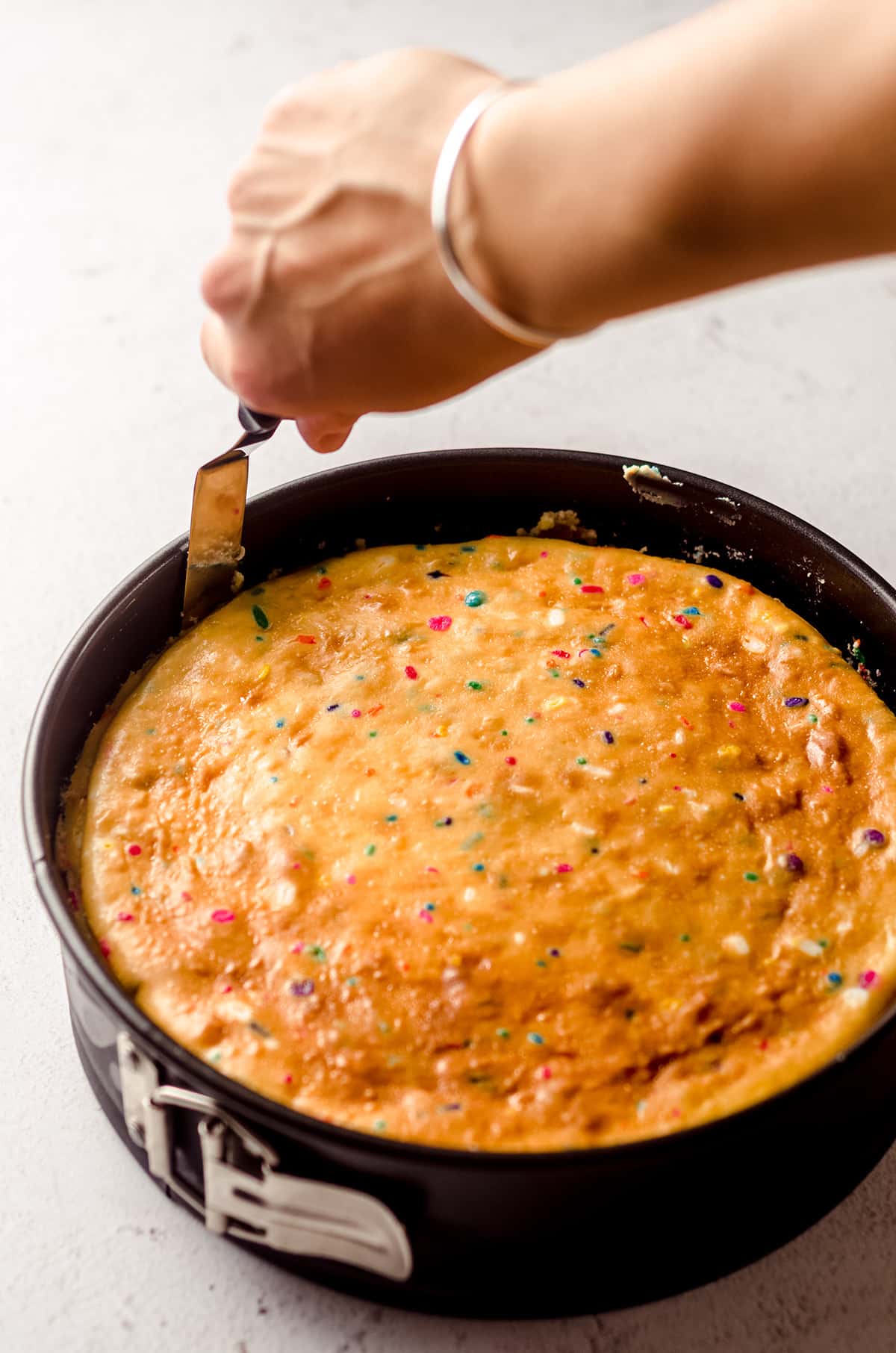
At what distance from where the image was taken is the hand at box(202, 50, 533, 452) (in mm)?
1379

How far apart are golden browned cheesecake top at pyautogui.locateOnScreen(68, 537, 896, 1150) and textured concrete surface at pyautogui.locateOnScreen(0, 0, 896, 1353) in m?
0.22

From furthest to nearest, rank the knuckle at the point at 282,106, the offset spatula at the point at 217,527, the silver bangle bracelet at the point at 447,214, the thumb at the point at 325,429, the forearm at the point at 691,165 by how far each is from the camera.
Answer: the offset spatula at the point at 217,527
the thumb at the point at 325,429
the knuckle at the point at 282,106
the silver bangle bracelet at the point at 447,214
the forearm at the point at 691,165

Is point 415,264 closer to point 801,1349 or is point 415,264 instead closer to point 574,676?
point 574,676

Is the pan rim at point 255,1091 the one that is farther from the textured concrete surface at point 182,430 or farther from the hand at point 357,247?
the hand at point 357,247

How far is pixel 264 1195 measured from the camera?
1.49 meters

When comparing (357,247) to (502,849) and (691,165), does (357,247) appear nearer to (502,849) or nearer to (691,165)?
(691,165)

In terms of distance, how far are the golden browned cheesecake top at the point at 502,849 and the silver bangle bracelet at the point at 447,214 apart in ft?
2.28

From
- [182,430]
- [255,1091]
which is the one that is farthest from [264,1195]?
[182,430]

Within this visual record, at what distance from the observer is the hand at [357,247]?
1379 millimetres

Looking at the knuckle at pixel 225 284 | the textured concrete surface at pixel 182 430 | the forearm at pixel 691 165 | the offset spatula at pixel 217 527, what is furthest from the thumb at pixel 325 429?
the textured concrete surface at pixel 182 430

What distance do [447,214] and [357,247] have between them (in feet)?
0.41

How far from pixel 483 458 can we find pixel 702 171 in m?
1.08

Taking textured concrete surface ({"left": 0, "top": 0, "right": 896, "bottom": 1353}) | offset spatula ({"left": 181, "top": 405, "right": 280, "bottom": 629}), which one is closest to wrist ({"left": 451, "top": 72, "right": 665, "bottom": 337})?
offset spatula ({"left": 181, "top": 405, "right": 280, "bottom": 629})

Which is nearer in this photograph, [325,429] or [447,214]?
[447,214]
